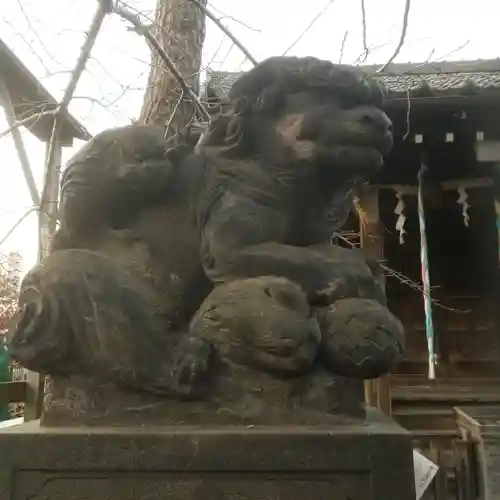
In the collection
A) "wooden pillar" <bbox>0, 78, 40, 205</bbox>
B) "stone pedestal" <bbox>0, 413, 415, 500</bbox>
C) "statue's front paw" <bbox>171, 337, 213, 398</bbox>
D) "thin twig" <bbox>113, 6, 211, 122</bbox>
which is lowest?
"stone pedestal" <bbox>0, 413, 415, 500</bbox>

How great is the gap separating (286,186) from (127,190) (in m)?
0.44

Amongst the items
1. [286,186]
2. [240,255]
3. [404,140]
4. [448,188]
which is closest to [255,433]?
[240,255]

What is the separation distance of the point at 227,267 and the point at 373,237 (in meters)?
4.23

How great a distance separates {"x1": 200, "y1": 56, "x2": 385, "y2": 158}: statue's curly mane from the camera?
165cm

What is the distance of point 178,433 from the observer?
1415mm

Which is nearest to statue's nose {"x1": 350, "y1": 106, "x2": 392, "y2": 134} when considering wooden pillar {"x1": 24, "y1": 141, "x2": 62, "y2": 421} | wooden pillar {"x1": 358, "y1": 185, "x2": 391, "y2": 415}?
wooden pillar {"x1": 24, "y1": 141, "x2": 62, "y2": 421}

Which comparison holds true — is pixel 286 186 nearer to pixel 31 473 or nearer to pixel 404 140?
pixel 31 473

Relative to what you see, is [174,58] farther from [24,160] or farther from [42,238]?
[42,238]

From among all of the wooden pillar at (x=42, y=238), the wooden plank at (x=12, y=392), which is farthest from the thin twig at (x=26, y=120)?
the wooden plank at (x=12, y=392)

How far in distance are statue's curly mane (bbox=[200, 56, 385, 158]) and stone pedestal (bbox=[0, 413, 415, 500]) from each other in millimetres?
792

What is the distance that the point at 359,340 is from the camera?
4.82 feet

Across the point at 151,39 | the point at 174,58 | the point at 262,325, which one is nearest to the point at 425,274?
the point at 174,58

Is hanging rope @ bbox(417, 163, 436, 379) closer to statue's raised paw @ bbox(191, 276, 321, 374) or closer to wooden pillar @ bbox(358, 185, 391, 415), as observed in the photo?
wooden pillar @ bbox(358, 185, 391, 415)

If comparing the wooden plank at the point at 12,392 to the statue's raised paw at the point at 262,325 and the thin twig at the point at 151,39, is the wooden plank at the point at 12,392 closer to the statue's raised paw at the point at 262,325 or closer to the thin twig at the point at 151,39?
the thin twig at the point at 151,39
